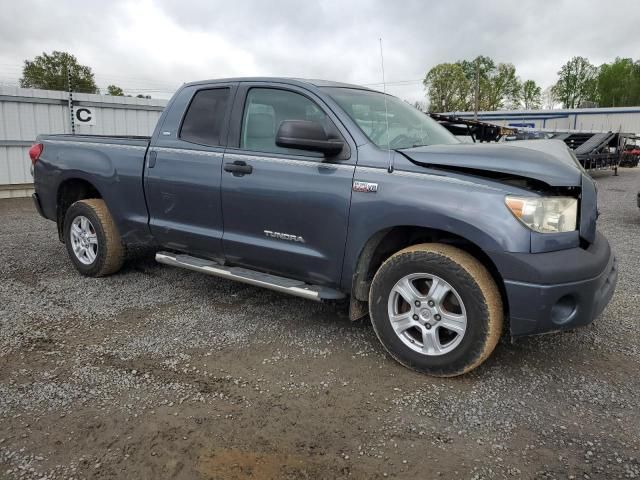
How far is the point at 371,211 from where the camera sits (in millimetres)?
3189

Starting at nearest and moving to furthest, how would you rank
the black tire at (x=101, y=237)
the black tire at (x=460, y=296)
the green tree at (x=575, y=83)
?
the black tire at (x=460, y=296) → the black tire at (x=101, y=237) → the green tree at (x=575, y=83)

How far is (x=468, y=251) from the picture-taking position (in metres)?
3.17

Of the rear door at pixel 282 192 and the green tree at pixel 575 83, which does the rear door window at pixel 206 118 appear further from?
the green tree at pixel 575 83

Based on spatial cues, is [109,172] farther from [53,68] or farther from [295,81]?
[53,68]

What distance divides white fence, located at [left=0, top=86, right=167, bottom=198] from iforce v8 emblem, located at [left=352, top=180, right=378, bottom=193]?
392 inches

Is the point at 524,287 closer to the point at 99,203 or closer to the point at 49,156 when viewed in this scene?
the point at 99,203

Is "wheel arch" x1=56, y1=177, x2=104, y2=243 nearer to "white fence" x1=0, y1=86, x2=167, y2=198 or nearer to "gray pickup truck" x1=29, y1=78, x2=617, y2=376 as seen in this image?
"gray pickup truck" x1=29, y1=78, x2=617, y2=376

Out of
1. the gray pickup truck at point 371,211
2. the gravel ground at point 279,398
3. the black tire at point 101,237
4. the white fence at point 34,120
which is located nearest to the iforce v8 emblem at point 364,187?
the gray pickup truck at point 371,211

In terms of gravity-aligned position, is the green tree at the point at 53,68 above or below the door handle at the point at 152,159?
above

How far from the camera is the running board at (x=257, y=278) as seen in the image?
3.47 m

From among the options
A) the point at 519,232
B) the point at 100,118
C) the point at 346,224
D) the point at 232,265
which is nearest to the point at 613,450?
the point at 519,232

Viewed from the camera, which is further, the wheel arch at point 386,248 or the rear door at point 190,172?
the rear door at point 190,172

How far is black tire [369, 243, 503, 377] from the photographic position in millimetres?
2875

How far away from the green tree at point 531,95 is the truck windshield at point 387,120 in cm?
9026
